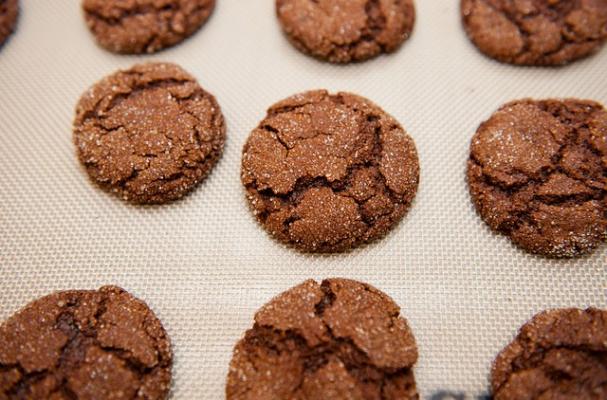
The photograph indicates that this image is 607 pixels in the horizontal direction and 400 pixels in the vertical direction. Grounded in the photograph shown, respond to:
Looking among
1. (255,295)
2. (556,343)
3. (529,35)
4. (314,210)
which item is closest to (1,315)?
(255,295)

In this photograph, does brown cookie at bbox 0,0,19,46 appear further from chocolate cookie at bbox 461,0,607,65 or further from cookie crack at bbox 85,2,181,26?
chocolate cookie at bbox 461,0,607,65

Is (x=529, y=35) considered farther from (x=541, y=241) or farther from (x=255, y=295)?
(x=255, y=295)

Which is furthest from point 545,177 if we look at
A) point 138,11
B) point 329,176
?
point 138,11

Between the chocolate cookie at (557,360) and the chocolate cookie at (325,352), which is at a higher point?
the chocolate cookie at (325,352)

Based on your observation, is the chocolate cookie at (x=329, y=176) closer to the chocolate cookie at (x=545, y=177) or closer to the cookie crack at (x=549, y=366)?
the chocolate cookie at (x=545, y=177)

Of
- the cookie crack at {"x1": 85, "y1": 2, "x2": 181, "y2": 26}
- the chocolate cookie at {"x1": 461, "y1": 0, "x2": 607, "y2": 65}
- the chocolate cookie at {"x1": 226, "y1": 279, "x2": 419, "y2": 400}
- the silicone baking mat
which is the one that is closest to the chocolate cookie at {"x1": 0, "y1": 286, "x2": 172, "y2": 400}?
the silicone baking mat

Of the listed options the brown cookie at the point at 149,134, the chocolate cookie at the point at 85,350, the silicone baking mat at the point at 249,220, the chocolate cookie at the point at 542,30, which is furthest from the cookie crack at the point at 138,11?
the chocolate cookie at the point at 542,30
